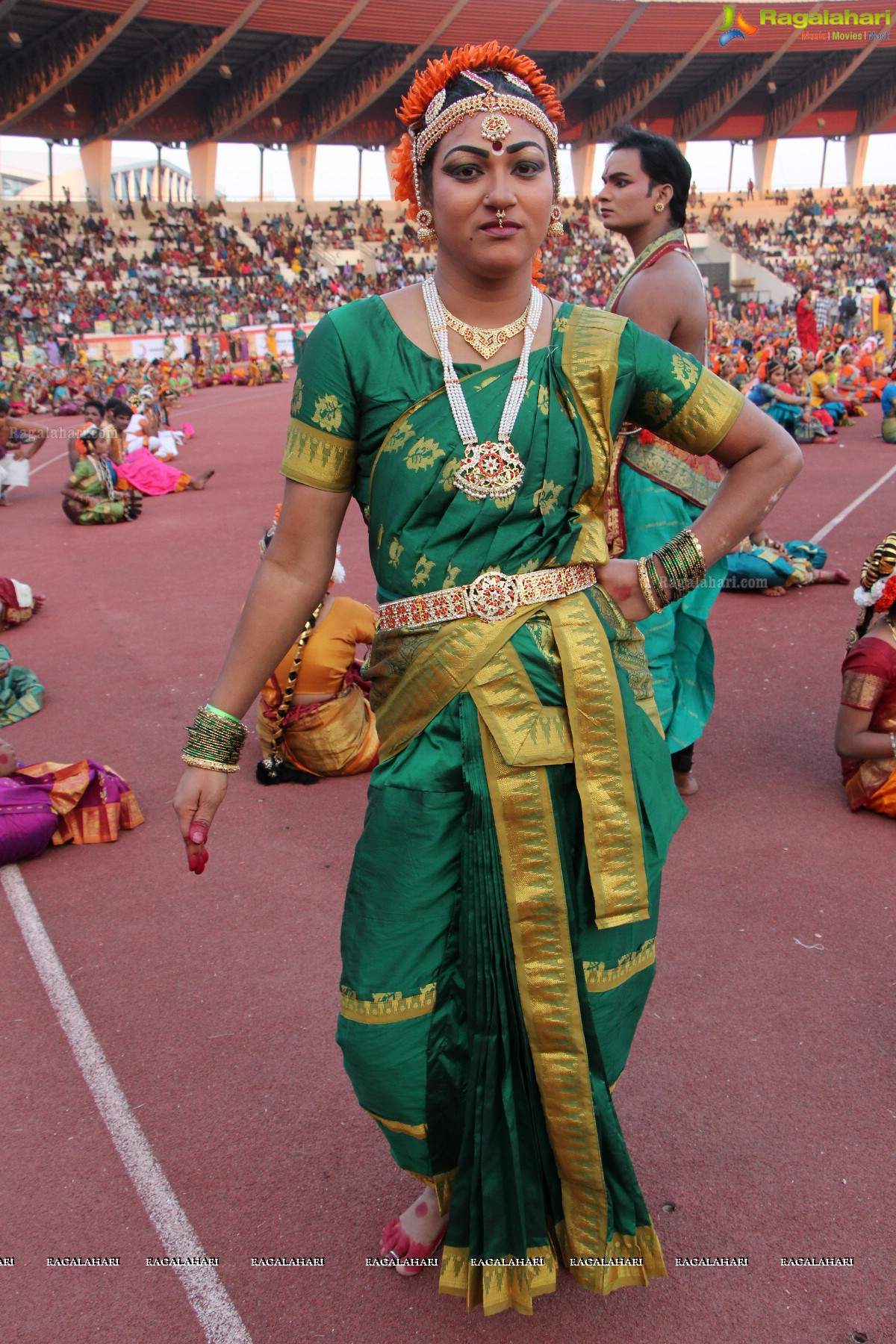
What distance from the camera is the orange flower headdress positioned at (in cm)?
172

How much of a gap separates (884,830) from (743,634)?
2566 mm

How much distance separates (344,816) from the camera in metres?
4.44

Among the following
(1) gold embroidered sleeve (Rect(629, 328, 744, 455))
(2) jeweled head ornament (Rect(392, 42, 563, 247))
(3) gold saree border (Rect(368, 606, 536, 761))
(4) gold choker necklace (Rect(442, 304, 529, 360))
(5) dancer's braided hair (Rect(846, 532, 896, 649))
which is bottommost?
(5) dancer's braided hair (Rect(846, 532, 896, 649))

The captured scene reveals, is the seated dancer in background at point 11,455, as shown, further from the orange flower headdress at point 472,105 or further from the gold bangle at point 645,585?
the gold bangle at point 645,585

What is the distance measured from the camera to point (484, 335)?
1783 mm

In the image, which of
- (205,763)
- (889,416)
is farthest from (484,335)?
(889,416)

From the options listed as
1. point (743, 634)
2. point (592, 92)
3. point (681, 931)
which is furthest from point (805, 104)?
point (681, 931)

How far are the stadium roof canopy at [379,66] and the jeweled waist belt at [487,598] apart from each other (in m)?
35.4

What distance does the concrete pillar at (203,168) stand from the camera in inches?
1652

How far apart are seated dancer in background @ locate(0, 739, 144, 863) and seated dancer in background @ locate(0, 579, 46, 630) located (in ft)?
10.5

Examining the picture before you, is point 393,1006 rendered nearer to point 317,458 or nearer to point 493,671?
point 493,671

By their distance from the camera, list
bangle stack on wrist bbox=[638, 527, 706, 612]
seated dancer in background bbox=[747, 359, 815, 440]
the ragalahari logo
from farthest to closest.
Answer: the ragalahari logo
seated dancer in background bbox=[747, 359, 815, 440]
bangle stack on wrist bbox=[638, 527, 706, 612]

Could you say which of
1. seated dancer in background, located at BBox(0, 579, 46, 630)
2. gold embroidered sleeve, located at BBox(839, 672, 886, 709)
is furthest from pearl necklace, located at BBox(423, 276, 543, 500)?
seated dancer in background, located at BBox(0, 579, 46, 630)

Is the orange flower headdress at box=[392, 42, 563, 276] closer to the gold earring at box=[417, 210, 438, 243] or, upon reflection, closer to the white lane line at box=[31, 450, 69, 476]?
the gold earring at box=[417, 210, 438, 243]
